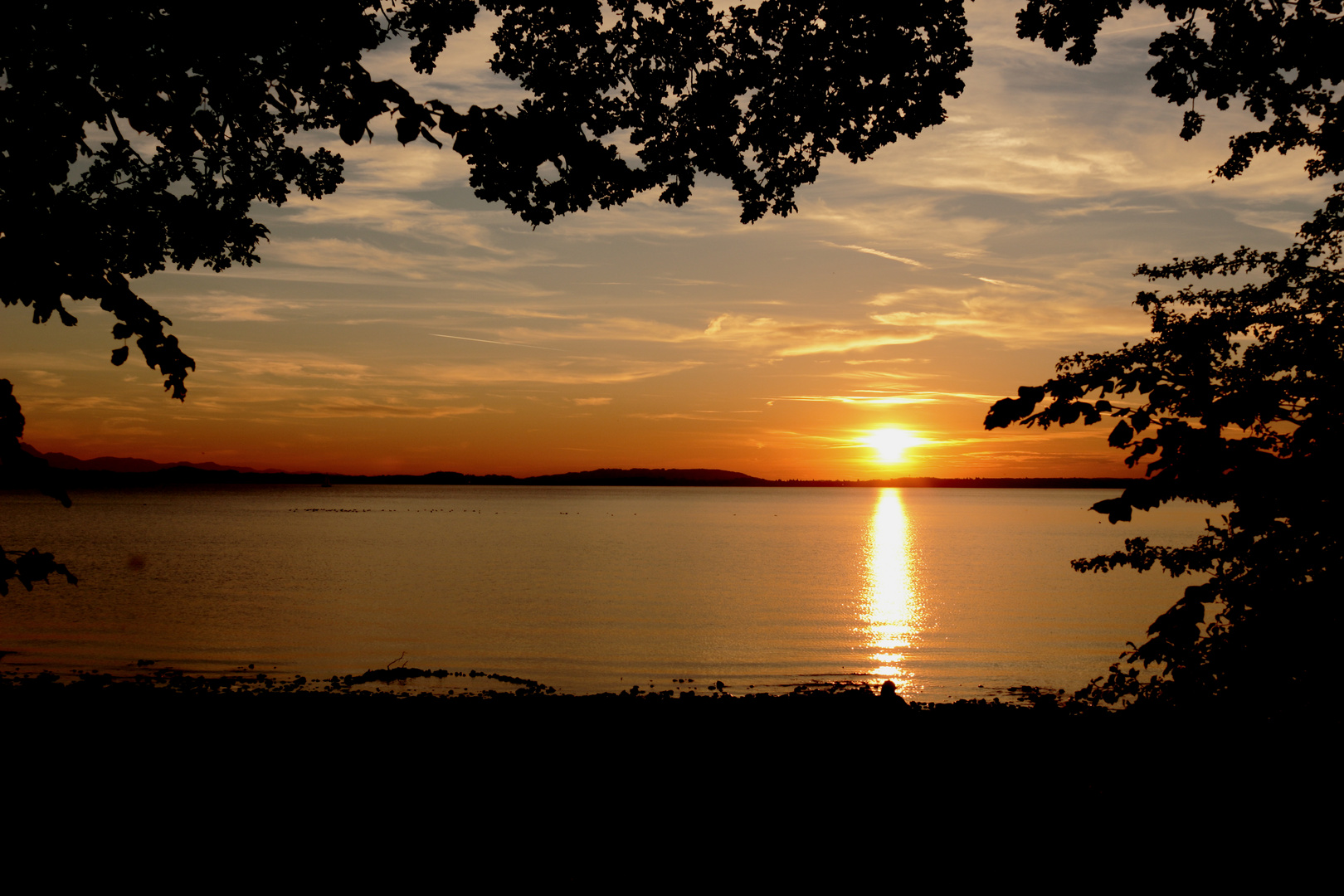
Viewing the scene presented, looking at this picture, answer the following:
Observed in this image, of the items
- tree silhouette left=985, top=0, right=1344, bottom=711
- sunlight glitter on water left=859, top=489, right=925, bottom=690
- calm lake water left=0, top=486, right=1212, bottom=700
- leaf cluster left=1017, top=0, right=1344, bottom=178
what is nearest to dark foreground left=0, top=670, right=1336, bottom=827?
tree silhouette left=985, top=0, right=1344, bottom=711

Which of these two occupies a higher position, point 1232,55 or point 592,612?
point 1232,55

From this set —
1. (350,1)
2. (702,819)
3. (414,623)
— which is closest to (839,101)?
(350,1)

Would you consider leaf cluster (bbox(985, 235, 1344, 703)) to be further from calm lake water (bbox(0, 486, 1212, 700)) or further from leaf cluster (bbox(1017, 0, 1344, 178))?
calm lake water (bbox(0, 486, 1212, 700))

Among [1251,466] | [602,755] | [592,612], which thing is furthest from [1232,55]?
[592,612]

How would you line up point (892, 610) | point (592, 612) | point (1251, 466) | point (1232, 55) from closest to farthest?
point (1251, 466) < point (1232, 55) < point (592, 612) < point (892, 610)

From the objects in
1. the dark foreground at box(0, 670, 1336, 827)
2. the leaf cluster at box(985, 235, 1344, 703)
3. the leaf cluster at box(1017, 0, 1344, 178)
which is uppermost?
the leaf cluster at box(1017, 0, 1344, 178)

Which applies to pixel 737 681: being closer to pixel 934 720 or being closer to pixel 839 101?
pixel 934 720

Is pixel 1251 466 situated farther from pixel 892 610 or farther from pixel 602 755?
pixel 892 610

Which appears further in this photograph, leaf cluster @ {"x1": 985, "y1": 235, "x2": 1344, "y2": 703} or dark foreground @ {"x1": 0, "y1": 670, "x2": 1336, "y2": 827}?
dark foreground @ {"x1": 0, "y1": 670, "x2": 1336, "y2": 827}

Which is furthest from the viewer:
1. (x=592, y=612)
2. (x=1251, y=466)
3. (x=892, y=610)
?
(x=892, y=610)

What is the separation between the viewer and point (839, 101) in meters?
8.41

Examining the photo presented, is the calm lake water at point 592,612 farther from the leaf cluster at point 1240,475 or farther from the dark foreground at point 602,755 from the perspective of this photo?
the leaf cluster at point 1240,475

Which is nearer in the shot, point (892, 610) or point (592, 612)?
point (592, 612)

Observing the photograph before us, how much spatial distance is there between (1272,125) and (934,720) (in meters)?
7.27
